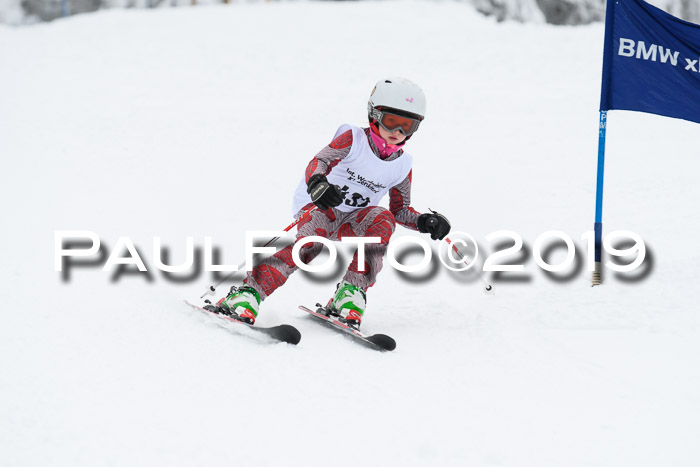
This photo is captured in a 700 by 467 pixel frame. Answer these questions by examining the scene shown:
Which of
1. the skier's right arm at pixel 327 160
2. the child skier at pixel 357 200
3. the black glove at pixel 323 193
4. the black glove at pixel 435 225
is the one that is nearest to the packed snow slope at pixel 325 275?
the child skier at pixel 357 200

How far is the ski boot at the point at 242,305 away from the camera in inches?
159

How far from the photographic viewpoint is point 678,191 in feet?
25.7

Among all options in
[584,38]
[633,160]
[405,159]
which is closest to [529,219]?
[633,160]

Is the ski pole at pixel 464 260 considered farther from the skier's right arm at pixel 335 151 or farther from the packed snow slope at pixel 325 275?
the skier's right arm at pixel 335 151

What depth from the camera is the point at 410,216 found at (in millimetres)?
4727

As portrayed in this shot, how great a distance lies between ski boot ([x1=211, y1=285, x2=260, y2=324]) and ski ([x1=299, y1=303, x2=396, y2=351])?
1.38ft

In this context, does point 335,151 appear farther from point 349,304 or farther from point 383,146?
point 349,304

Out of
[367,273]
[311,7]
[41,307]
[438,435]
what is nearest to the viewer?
[438,435]

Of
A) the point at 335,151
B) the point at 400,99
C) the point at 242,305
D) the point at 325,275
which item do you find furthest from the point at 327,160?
the point at 325,275

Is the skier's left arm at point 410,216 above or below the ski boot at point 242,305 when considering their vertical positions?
above

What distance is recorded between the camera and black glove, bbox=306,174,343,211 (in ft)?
12.9

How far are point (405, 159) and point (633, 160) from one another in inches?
240

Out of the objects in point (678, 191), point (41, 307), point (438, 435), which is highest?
point (678, 191)

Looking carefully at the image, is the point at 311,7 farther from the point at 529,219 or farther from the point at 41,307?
the point at 41,307
